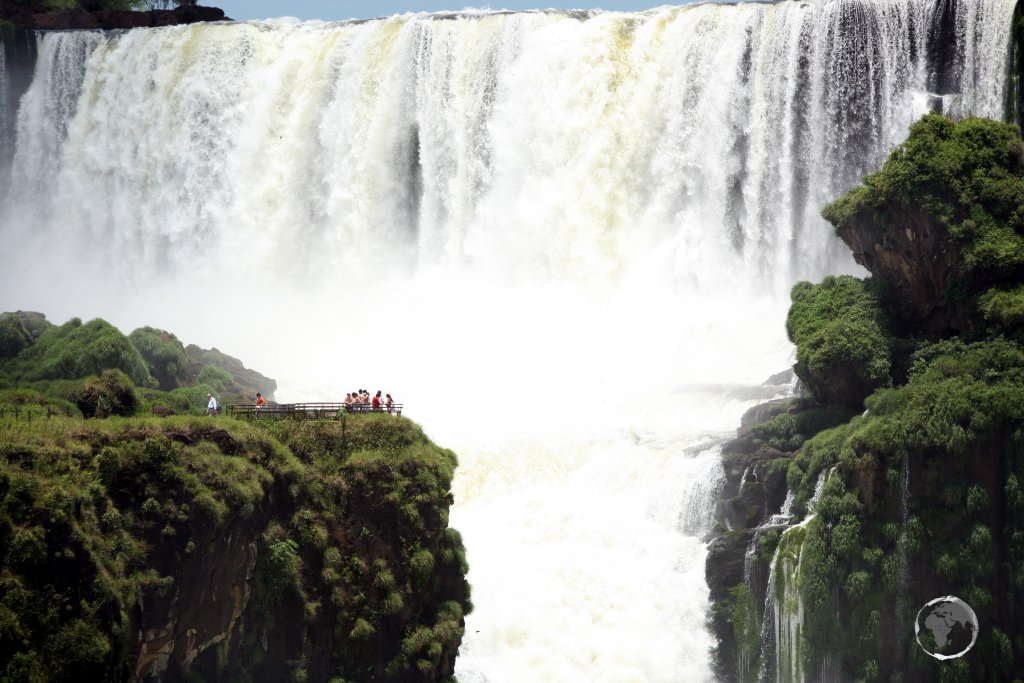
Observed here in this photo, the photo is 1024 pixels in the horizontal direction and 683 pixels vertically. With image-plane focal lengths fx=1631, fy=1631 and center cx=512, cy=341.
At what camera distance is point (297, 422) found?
3306 cm

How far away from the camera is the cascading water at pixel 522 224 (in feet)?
128

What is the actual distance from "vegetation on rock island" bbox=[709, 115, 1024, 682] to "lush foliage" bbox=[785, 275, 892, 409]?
4 centimetres

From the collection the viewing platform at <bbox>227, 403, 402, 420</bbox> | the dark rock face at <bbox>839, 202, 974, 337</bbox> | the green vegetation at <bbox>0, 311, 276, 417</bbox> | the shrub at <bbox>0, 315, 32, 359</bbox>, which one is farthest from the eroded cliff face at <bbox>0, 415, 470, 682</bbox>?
the shrub at <bbox>0, 315, 32, 359</bbox>

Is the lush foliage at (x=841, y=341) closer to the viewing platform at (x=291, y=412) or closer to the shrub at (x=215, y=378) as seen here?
the viewing platform at (x=291, y=412)

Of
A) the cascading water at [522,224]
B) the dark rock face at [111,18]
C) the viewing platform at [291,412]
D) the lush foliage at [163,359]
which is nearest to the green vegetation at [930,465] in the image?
the cascading water at [522,224]

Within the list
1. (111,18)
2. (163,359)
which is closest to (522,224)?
(163,359)

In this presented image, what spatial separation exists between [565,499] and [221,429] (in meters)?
11.6

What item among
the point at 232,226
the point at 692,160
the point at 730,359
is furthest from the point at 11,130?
the point at 730,359

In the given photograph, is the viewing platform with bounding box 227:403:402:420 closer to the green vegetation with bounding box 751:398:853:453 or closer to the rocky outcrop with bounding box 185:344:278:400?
the green vegetation with bounding box 751:398:853:453

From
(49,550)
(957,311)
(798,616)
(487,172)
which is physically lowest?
(798,616)

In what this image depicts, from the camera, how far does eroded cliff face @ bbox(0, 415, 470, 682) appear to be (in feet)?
85.6

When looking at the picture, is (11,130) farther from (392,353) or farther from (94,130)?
(392,353)

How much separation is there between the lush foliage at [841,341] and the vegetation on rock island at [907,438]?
0.14 feet

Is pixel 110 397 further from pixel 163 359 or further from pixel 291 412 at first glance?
pixel 163 359
